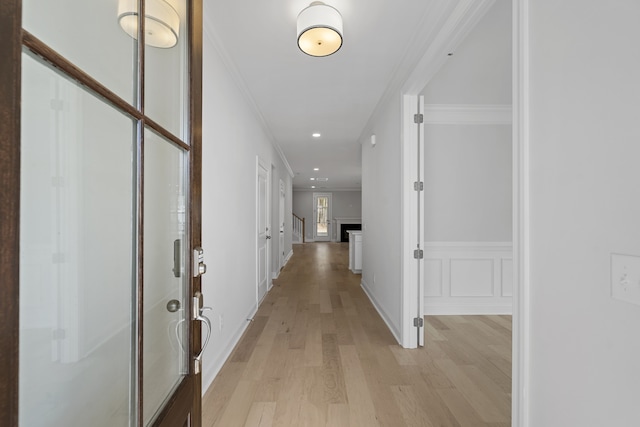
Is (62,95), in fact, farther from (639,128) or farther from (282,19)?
(282,19)

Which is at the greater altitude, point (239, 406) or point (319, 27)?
point (319, 27)

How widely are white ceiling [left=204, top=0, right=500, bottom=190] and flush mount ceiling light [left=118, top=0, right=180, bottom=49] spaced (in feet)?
3.51

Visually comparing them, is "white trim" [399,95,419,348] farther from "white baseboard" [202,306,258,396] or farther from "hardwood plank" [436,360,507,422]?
"white baseboard" [202,306,258,396]

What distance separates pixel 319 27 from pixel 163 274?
162cm

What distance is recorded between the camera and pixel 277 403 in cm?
190

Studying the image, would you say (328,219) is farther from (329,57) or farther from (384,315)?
(329,57)

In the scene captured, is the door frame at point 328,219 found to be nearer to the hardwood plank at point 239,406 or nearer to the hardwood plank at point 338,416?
the hardwood plank at point 239,406

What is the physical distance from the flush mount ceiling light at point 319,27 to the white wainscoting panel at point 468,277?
2558 millimetres

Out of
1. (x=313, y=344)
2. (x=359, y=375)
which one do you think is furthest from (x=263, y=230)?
(x=359, y=375)

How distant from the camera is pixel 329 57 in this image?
244 cm

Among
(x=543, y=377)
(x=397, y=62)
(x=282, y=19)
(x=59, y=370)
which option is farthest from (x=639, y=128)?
(x=397, y=62)

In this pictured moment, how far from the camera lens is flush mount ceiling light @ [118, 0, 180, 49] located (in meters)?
0.76

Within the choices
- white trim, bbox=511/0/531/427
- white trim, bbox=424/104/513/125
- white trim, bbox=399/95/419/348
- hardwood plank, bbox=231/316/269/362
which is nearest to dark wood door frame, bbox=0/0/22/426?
white trim, bbox=511/0/531/427

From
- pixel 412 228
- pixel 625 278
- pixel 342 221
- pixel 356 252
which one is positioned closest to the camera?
pixel 625 278
